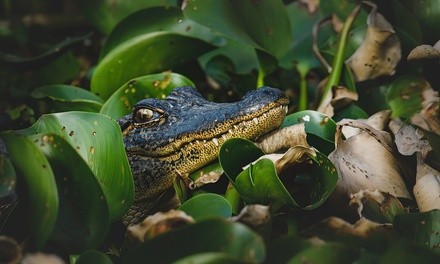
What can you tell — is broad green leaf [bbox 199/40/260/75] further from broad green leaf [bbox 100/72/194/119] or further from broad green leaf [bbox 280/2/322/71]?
broad green leaf [bbox 100/72/194/119]

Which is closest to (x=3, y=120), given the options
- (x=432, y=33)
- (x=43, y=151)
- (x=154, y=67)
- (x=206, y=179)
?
(x=154, y=67)

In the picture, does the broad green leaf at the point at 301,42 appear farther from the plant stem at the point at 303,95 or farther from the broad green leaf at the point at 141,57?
the broad green leaf at the point at 141,57

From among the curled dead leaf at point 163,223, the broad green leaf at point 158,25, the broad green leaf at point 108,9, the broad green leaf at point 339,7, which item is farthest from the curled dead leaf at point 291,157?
the broad green leaf at point 108,9

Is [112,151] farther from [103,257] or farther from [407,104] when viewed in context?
[407,104]

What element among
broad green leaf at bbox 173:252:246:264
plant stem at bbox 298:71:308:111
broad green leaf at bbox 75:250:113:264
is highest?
broad green leaf at bbox 173:252:246:264

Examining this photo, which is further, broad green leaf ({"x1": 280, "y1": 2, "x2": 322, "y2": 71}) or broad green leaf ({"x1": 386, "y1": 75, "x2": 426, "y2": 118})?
broad green leaf ({"x1": 280, "y1": 2, "x2": 322, "y2": 71})

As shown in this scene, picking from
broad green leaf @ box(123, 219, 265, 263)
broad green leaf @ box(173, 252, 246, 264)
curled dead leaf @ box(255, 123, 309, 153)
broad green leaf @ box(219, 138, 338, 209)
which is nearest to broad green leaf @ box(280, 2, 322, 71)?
curled dead leaf @ box(255, 123, 309, 153)

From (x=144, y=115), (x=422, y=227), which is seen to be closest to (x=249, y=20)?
(x=144, y=115)
